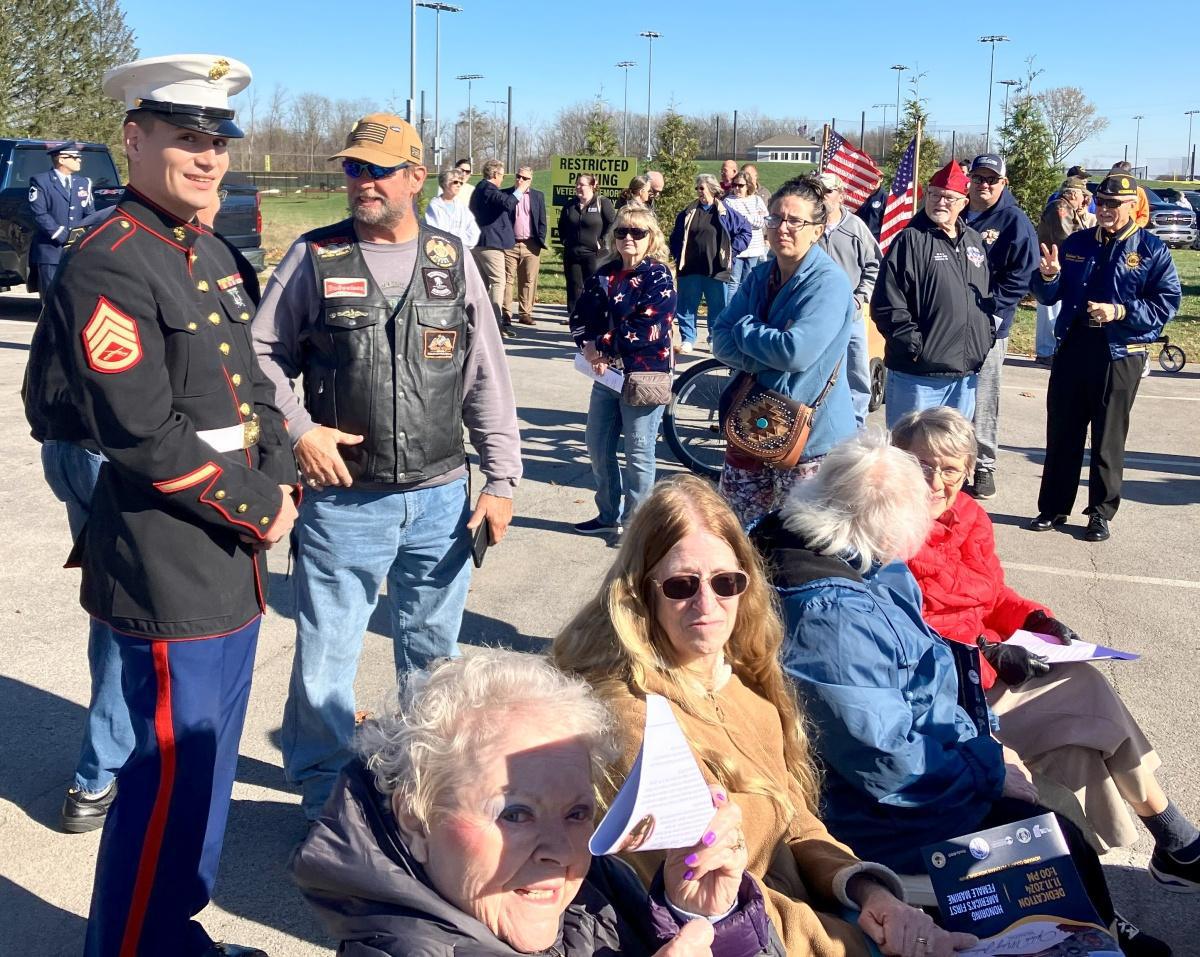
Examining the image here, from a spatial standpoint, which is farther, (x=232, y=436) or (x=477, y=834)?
(x=232, y=436)

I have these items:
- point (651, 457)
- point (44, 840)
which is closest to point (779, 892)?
point (44, 840)

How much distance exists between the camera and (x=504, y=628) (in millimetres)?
5242

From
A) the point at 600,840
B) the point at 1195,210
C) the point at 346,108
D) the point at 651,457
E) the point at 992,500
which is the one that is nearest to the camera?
the point at 600,840

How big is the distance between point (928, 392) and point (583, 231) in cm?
808

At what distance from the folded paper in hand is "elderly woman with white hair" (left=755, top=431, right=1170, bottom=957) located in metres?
1.21

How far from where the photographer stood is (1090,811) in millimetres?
3379

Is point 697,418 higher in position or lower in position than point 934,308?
lower

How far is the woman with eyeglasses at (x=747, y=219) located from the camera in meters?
12.0

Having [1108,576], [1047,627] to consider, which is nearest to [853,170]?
[1108,576]

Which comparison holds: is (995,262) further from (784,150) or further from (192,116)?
(784,150)

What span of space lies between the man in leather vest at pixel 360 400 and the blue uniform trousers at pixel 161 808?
2.22ft

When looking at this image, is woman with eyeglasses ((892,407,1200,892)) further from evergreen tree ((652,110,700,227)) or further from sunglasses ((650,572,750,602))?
evergreen tree ((652,110,700,227))

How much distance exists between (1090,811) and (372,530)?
2187mm

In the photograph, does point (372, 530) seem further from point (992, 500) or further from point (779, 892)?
point (992, 500)
